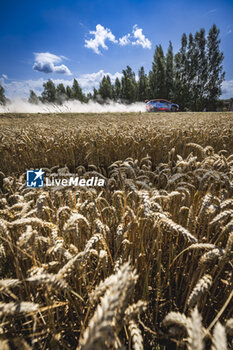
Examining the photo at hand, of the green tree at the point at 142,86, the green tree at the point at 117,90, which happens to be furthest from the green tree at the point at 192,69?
the green tree at the point at 117,90

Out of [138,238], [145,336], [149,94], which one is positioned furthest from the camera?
[149,94]

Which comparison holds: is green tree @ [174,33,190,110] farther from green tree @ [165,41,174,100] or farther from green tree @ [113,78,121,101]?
green tree @ [113,78,121,101]

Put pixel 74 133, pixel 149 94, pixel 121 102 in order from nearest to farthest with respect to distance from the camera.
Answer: pixel 74 133
pixel 149 94
pixel 121 102

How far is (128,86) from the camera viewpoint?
39000 millimetres

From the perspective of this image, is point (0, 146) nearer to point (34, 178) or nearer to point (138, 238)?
point (34, 178)

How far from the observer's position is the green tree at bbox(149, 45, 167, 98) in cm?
3466

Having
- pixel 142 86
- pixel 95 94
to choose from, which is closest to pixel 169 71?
pixel 142 86

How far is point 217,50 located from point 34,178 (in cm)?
4444

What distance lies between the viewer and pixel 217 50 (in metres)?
33.3

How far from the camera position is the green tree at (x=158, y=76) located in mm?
34656

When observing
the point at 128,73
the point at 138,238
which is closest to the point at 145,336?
the point at 138,238

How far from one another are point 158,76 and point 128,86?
7035mm

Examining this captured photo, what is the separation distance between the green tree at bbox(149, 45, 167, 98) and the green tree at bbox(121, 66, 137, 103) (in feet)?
13.0

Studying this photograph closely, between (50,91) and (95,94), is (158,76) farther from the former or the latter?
(50,91)
